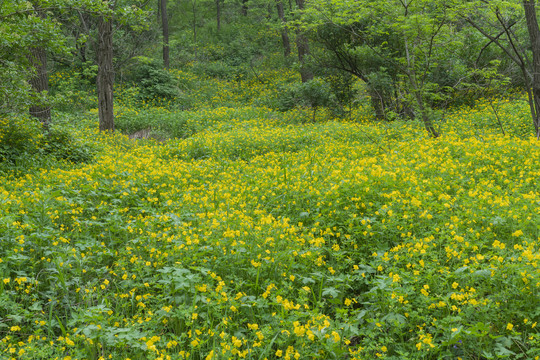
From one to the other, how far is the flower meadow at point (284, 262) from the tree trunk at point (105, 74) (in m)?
5.87

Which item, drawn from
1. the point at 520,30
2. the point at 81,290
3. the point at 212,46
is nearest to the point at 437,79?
the point at 520,30

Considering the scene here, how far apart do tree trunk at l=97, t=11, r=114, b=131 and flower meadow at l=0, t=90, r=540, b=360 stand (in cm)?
587

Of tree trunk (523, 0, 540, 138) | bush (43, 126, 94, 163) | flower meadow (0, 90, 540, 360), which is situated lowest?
flower meadow (0, 90, 540, 360)

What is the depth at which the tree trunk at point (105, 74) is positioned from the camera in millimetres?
11297

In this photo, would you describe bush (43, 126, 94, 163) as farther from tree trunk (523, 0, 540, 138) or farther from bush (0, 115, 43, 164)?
tree trunk (523, 0, 540, 138)

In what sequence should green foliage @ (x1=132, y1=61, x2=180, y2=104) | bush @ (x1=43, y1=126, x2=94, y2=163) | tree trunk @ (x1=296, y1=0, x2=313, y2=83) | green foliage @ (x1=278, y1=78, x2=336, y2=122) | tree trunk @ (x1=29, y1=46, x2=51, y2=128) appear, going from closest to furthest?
bush @ (x1=43, y1=126, x2=94, y2=163), tree trunk @ (x1=29, y1=46, x2=51, y2=128), green foliage @ (x1=278, y1=78, x2=336, y2=122), tree trunk @ (x1=296, y1=0, x2=313, y2=83), green foliage @ (x1=132, y1=61, x2=180, y2=104)

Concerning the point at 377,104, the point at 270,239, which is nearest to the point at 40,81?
the point at 270,239

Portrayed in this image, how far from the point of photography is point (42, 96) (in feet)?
24.5

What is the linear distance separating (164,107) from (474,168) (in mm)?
14611

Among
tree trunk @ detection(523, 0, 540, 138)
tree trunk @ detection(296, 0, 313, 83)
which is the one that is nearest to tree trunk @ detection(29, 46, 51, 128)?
tree trunk @ detection(296, 0, 313, 83)

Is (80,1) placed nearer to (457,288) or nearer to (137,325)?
(137,325)

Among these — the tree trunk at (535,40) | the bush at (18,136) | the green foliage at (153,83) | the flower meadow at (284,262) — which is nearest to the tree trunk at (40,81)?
the bush at (18,136)

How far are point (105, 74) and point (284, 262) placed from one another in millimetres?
10189

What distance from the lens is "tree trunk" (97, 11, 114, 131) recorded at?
1130 cm
